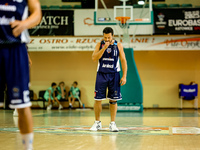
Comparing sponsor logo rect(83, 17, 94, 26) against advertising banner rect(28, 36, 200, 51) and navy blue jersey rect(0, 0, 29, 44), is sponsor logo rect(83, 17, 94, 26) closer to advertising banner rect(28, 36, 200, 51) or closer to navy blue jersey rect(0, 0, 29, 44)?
advertising banner rect(28, 36, 200, 51)

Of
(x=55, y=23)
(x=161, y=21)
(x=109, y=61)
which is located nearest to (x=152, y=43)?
(x=161, y=21)

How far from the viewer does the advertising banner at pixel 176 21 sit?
14.7 meters

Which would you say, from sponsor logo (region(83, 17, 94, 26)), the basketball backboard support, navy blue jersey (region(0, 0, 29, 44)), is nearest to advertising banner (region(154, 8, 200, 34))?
the basketball backboard support

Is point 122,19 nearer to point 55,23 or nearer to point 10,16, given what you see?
point 55,23

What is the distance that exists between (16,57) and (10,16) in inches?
13.1

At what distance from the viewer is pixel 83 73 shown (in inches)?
683

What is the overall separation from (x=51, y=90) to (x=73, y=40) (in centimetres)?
271

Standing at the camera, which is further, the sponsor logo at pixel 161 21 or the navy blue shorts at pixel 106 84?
the sponsor logo at pixel 161 21

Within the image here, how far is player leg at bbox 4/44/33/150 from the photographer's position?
2799 mm

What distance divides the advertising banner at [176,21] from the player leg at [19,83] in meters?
12.3

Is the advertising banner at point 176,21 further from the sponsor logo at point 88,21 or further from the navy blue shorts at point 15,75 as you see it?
the navy blue shorts at point 15,75

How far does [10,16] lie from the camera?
2854 mm

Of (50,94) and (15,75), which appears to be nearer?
(15,75)

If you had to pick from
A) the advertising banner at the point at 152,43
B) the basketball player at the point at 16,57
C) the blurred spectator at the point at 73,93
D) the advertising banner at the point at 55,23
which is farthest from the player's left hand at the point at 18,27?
the blurred spectator at the point at 73,93
